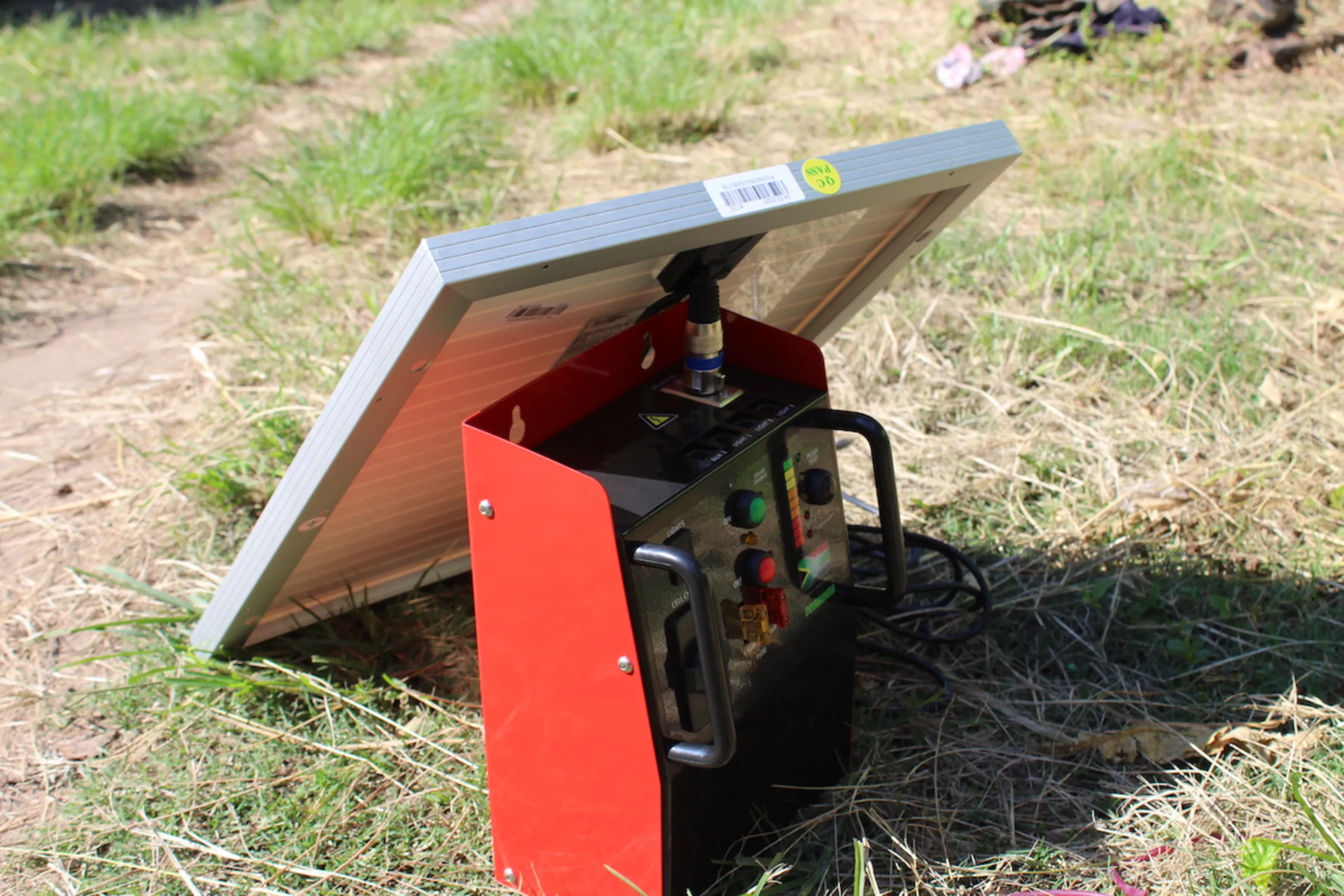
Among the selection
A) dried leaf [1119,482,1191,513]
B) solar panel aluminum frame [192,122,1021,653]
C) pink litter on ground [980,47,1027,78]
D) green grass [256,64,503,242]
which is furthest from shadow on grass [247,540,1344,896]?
pink litter on ground [980,47,1027,78]

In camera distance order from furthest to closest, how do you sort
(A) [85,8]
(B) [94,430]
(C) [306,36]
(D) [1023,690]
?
(A) [85,8] < (C) [306,36] < (B) [94,430] < (D) [1023,690]

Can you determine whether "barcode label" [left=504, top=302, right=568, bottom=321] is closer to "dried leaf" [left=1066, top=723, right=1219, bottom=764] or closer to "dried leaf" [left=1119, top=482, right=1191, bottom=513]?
"dried leaf" [left=1066, top=723, right=1219, bottom=764]

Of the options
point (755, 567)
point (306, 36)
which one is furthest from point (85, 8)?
point (755, 567)

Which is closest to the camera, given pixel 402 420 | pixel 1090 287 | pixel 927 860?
pixel 402 420

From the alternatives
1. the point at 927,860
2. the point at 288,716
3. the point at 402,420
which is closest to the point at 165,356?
the point at 288,716

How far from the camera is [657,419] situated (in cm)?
147

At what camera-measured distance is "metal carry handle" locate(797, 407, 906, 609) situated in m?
1.52

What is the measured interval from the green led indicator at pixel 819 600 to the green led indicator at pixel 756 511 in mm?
249

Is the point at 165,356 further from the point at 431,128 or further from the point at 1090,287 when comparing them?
the point at 1090,287

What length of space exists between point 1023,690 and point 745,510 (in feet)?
3.09

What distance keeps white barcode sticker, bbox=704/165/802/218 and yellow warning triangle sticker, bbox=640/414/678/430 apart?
1.15 ft

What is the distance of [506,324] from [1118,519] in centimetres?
168

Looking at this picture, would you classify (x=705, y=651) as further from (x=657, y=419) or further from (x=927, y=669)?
(x=927, y=669)

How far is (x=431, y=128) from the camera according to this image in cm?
396
